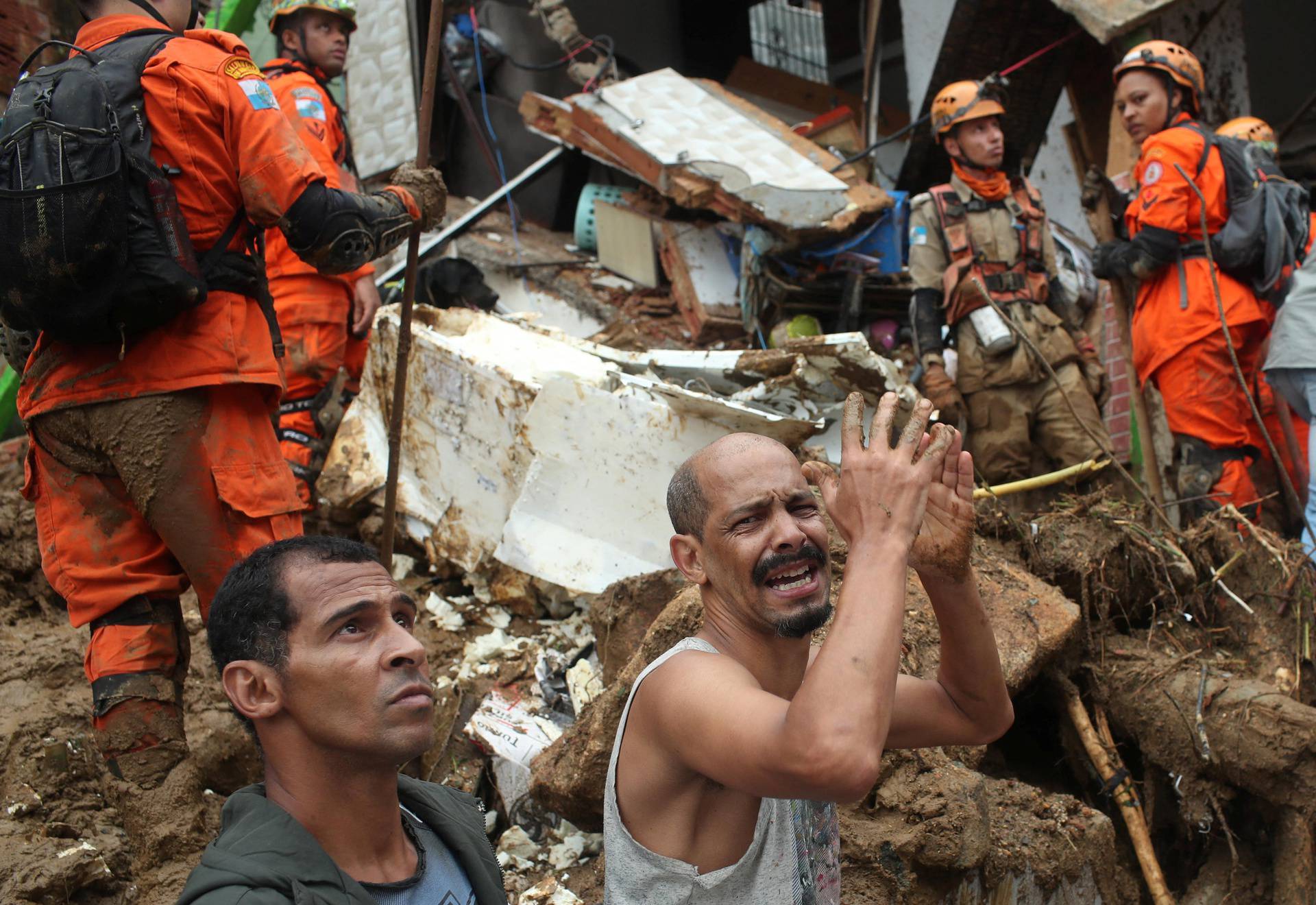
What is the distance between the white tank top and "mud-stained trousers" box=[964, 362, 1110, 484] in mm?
3939

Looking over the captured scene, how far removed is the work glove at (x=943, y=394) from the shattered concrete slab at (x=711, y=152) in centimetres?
124

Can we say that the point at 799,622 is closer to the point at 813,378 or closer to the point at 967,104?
the point at 813,378

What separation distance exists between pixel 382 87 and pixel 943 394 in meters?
5.40

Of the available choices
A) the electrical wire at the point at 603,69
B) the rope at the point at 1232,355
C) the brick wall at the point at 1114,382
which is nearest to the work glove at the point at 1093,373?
the rope at the point at 1232,355

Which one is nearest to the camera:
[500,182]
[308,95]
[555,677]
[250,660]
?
[250,660]

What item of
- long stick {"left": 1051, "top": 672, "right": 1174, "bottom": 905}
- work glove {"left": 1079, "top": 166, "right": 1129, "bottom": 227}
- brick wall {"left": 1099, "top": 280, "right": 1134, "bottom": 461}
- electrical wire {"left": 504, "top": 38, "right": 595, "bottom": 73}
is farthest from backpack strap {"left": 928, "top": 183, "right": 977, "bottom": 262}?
electrical wire {"left": 504, "top": 38, "right": 595, "bottom": 73}

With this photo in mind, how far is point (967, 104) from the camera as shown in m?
5.94

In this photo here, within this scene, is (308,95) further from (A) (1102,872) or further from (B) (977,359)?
(A) (1102,872)

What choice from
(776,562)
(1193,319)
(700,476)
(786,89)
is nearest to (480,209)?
(786,89)

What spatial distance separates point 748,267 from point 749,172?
0.59 m

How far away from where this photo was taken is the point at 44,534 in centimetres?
300

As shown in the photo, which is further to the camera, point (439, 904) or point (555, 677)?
point (555, 677)

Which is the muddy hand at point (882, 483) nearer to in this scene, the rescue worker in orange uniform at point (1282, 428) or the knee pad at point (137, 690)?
the knee pad at point (137, 690)

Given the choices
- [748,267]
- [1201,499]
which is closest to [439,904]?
[1201,499]
